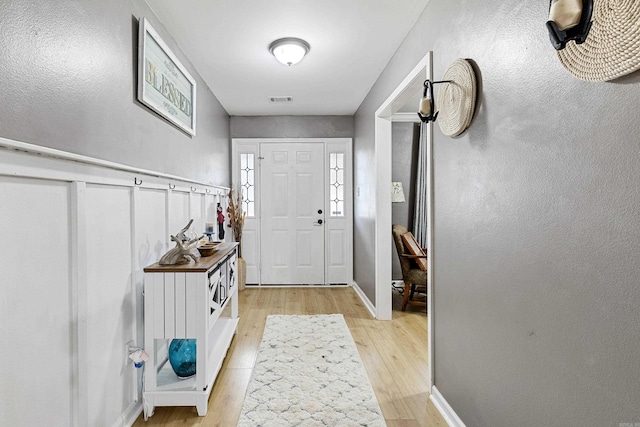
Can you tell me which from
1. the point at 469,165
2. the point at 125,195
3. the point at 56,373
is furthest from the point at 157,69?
the point at 469,165

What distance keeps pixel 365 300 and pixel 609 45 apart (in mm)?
3515

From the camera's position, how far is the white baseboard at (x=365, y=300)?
3.65 metres

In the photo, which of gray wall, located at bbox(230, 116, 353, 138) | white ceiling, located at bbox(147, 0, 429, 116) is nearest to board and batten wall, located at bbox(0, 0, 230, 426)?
white ceiling, located at bbox(147, 0, 429, 116)

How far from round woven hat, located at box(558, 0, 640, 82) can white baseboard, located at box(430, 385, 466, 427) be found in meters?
1.64

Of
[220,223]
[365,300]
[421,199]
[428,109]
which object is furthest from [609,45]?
[421,199]

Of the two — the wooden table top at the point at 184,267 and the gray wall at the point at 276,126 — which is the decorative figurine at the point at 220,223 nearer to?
the gray wall at the point at 276,126

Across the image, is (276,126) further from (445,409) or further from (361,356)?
(445,409)

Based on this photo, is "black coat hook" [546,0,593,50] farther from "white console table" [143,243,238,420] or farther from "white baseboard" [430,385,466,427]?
"white console table" [143,243,238,420]

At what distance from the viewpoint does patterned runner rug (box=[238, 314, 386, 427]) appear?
73.9 inches

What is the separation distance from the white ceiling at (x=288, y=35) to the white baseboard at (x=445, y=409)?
7.98 feet

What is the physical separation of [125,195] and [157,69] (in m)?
0.95

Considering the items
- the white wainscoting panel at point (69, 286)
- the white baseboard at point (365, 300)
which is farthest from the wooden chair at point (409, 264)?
the white wainscoting panel at point (69, 286)

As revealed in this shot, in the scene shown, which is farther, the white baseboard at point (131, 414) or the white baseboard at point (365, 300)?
the white baseboard at point (365, 300)

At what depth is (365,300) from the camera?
4.05m
